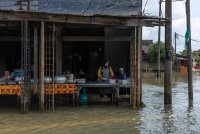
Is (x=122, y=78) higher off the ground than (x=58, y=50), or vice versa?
(x=58, y=50)

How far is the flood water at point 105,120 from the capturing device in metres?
12.9

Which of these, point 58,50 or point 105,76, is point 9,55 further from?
point 105,76

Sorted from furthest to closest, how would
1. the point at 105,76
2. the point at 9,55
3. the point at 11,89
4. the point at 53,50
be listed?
the point at 9,55
the point at 105,76
the point at 53,50
the point at 11,89

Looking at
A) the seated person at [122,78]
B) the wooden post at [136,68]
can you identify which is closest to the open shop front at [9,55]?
the seated person at [122,78]

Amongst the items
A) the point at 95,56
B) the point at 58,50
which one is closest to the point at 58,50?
the point at 58,50

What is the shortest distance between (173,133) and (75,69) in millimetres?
13579

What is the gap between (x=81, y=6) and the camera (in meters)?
21.6

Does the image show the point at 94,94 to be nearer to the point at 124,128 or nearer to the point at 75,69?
the point at 75,69

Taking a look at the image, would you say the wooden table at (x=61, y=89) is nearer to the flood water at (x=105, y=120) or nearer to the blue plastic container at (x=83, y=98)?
the flood water at (x=105, y=120)

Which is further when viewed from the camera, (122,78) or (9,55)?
(9,55)

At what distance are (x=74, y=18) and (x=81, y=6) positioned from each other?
440 centimetres

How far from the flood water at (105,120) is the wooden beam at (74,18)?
3325 millimetres

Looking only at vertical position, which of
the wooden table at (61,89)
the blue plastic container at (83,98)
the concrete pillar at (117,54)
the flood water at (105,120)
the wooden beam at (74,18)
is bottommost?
the flood water at (105,120)

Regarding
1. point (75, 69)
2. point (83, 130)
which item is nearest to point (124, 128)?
point (83, 130)
